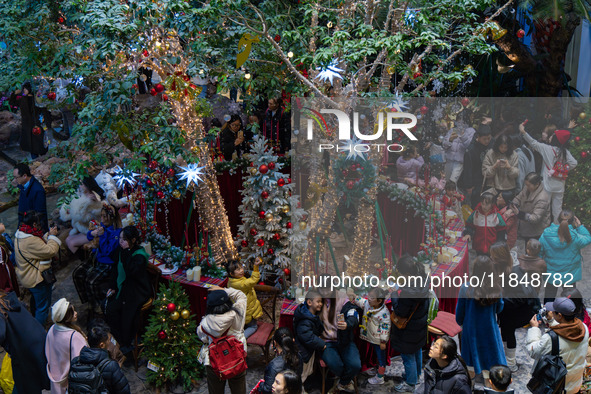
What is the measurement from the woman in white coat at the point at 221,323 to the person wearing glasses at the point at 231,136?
3.43 meters

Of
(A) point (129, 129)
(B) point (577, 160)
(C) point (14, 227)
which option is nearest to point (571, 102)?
(B) point (577, 160)

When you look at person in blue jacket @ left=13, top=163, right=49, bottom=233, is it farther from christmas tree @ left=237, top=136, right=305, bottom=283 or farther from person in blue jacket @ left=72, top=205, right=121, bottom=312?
christmas tree @ left=237, top=136, right=305, bottom=283

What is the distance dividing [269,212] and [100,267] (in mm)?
2033

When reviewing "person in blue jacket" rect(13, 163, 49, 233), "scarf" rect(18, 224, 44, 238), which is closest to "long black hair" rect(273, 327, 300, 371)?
"scarf" rect(18, 224, 44, 238)

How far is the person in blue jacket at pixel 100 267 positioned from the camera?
22.7 feet

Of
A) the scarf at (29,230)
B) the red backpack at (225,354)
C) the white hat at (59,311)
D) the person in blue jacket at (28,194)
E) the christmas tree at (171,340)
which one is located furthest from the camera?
the person in blue jacket at (28,194)

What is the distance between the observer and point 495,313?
19.2 ft

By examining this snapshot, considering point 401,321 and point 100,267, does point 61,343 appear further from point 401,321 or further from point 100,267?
point 401,321

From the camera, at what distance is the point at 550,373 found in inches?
191

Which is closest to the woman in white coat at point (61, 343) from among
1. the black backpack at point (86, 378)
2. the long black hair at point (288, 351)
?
the black backpack at point (86, 378)

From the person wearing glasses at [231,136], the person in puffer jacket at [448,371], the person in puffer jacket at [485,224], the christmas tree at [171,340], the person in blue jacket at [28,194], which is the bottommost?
the christmas tree at [171,340]

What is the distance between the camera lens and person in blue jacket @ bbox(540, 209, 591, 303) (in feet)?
21.5

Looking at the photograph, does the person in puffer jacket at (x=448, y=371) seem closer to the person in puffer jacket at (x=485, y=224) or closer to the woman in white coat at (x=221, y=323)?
the woman in white coat at (x=221, y=323)

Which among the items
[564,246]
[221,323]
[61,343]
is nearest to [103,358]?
[61,343]
